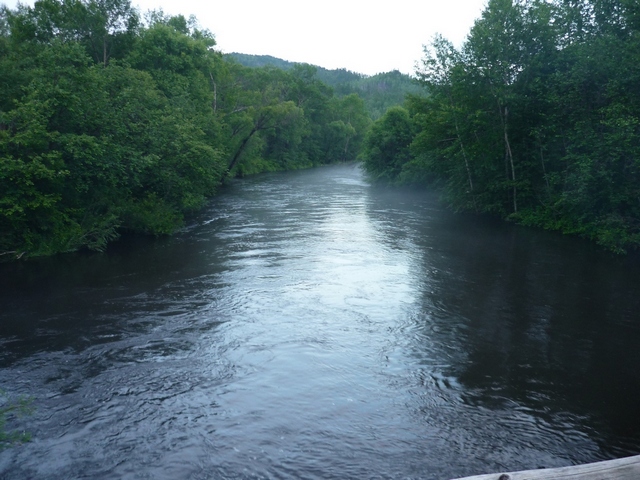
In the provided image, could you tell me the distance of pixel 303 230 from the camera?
25.2 meters

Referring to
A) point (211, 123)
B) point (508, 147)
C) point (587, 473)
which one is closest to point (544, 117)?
point (508, 147)

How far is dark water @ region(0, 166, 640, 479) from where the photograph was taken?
25.3ft

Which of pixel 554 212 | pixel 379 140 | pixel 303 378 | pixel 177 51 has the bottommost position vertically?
pixel 303 378

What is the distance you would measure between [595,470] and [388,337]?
8.66 m

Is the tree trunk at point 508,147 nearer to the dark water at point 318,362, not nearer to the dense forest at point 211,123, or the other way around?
the dense forest at point 211,123

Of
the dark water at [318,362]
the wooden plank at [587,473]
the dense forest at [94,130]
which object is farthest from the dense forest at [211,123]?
the wooden plank at [587,473]

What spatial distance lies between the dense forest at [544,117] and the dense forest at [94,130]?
15008 mm

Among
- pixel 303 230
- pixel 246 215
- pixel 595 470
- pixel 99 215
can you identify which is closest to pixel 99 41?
pixel 246 215

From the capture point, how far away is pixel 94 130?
21.1 m

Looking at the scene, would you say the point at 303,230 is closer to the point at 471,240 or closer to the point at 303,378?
the point at 471,240

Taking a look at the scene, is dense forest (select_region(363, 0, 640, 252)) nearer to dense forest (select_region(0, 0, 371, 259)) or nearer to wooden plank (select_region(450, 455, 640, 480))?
dense forest (select_region(0, 0, 371, 259))

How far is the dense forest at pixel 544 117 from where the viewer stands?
21.5 m

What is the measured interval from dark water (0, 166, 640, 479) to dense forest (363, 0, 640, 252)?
3.66 m

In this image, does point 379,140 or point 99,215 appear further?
point 379,140
